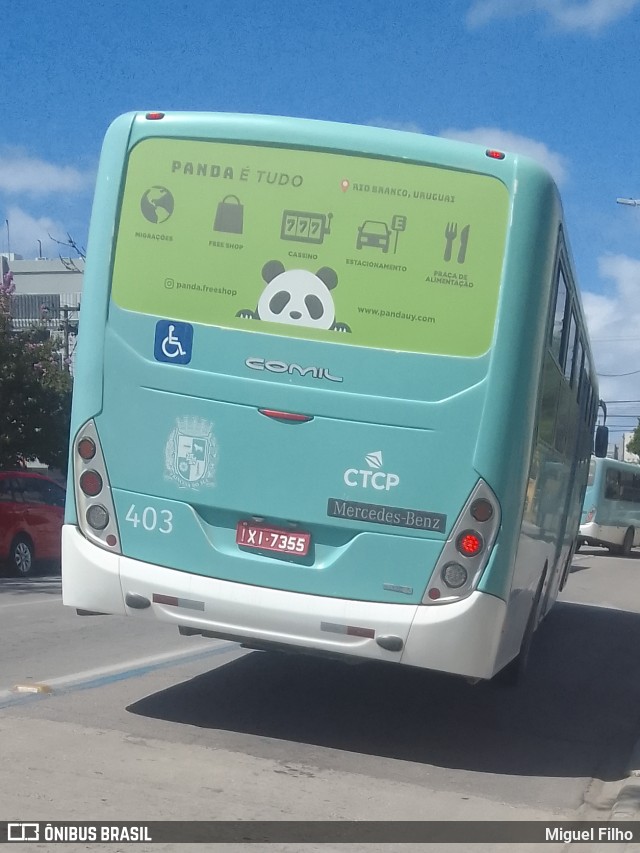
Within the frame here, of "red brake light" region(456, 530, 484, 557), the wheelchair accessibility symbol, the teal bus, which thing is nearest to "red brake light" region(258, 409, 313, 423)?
the teal bus

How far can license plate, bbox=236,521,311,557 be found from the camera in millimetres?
6527

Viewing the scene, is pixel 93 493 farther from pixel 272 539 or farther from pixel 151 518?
pixel 272 539

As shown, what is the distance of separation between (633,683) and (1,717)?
6147 mm

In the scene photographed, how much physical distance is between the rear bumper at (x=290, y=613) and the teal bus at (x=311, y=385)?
0.5 inches

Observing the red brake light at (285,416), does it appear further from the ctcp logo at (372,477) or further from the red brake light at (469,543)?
the red brake light at (469,543)

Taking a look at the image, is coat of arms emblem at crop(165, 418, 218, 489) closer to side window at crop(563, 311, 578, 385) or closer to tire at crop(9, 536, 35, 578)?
side window at crop(563, 311, 578, 385)

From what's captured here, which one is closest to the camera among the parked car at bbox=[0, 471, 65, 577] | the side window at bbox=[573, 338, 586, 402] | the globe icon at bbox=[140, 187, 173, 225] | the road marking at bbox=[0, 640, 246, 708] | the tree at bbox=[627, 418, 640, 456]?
the globe icon at bbox=[140, 187, 173, 225]

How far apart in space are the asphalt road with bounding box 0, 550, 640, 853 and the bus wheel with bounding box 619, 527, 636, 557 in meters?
25.2

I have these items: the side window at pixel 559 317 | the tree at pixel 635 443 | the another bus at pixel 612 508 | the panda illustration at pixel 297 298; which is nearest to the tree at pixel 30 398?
the another bus at pixel 612 508

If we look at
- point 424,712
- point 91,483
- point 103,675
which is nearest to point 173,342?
point 91,483

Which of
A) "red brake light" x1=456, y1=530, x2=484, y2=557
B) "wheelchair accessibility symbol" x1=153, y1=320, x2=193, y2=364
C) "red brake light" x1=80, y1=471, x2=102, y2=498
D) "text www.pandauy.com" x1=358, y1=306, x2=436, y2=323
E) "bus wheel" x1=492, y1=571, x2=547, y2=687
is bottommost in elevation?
"bus wheel" x1=492, y1=571, x2=547, y2=687

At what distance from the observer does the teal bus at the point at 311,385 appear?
20.9ft

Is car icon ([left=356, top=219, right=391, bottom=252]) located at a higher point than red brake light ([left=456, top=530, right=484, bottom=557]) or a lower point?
higher

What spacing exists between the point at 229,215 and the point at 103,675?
365 cm
